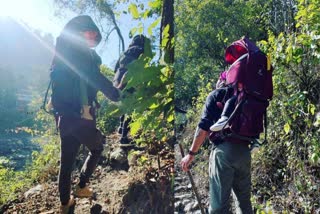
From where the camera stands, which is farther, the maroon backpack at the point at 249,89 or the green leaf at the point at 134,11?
the maroon backpack at the point at 249,89

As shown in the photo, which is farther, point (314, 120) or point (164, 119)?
point (314, 120)

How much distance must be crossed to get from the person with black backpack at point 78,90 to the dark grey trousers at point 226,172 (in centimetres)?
37

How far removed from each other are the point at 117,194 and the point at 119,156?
139 mm

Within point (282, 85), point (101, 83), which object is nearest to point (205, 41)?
point (282, 85)

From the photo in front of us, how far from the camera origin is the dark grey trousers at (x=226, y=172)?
96 cm

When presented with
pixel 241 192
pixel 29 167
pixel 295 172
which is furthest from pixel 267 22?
pixel 29 167

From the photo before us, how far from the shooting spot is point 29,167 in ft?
3.71

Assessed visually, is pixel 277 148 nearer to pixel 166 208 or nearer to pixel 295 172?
pixel 295 172

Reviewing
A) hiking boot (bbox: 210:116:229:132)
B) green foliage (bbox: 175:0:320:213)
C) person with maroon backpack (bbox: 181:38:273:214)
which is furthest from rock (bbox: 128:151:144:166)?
green foliage (bbox: 175:0:320:213)

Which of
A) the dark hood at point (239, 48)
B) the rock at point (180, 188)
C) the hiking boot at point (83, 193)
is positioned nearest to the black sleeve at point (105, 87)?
the hiking boot at point (83, 193)

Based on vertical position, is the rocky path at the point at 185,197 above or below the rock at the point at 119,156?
below

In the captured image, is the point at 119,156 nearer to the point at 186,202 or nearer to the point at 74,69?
the point at 74,69

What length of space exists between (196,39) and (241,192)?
44.7 inches

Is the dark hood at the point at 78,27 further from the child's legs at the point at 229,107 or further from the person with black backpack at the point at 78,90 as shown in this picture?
the child's legs at the point at 229,107
